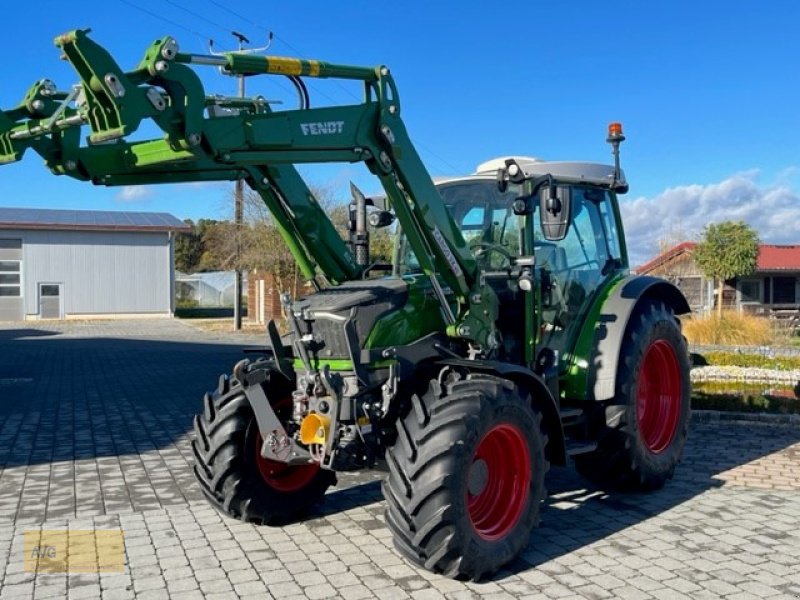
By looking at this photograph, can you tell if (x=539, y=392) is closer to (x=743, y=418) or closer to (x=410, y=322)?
(x=410, y=322)

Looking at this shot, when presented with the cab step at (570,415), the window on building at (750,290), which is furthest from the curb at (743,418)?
the window on building at (750,290)

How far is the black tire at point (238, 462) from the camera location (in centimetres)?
568

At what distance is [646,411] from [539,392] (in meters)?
2.23

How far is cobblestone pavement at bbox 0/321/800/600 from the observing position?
4727 millimetres

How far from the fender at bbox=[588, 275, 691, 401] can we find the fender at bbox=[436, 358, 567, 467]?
83cm

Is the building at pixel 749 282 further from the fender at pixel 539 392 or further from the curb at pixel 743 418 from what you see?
the fender at pixel 539 392

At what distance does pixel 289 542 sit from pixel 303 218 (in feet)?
7.35

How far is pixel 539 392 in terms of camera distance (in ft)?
17.8

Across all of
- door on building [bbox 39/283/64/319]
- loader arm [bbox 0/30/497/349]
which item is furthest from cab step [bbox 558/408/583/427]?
door on building [bbox 39/283/64/319]

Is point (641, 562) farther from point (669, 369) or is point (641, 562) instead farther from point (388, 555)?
point (669, 369)

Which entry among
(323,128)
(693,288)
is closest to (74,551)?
(323,128)

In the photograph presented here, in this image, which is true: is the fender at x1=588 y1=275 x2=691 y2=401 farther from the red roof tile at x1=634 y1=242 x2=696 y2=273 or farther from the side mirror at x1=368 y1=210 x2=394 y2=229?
the red roof tile at x1=634 y1=242 x2=696 y2=273

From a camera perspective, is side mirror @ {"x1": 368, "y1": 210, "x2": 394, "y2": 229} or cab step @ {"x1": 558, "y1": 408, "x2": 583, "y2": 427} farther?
side mirror @ {"x1": 368, "y1": 210, "x2": 394, "y2": 229}

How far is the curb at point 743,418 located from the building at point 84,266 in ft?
112
